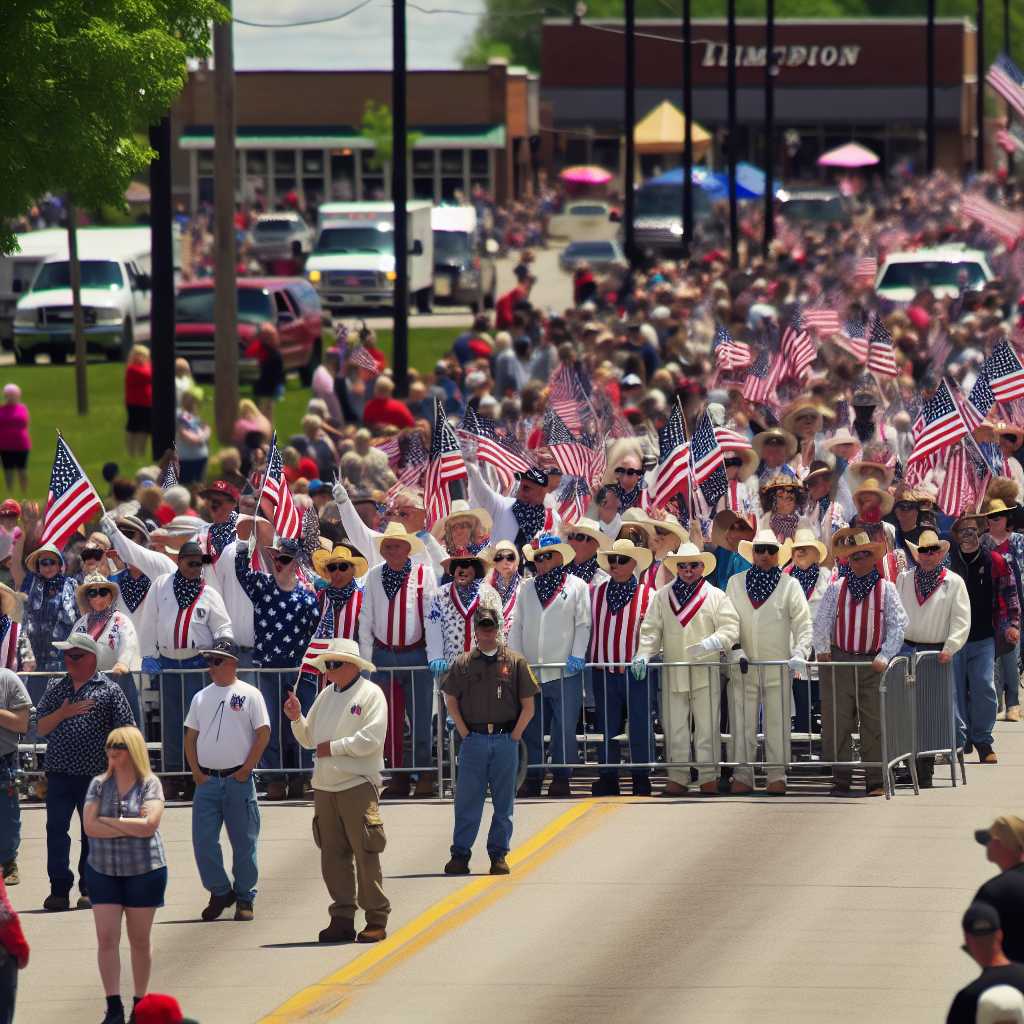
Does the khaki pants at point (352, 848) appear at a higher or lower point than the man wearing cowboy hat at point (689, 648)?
lower

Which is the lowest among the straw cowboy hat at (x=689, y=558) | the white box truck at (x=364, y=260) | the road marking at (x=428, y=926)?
the road marking at (x=428, y=926)

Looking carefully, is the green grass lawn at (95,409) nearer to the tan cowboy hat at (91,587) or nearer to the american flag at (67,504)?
the american flag at (67,504)

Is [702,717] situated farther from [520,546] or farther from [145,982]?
[145,982]

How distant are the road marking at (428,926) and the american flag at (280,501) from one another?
2915 millimetres

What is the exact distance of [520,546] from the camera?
65.2 ft

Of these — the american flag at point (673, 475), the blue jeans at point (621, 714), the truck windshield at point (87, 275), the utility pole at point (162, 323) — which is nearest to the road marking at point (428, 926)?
the blue jeans at point (621, 714)

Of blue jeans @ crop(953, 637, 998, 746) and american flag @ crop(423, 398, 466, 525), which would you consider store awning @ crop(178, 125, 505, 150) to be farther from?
blue jeans @ crop(953, 637, 998, 746)

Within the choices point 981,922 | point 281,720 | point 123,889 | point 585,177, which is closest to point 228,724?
point 123,889

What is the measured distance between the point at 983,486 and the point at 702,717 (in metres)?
5.82

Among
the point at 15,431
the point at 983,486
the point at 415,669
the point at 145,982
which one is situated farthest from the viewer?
the point at 15,431

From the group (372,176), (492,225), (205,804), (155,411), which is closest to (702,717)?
(205,804)

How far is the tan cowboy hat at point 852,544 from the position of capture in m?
17.3

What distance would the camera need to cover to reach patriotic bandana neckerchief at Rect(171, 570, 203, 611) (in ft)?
57.6

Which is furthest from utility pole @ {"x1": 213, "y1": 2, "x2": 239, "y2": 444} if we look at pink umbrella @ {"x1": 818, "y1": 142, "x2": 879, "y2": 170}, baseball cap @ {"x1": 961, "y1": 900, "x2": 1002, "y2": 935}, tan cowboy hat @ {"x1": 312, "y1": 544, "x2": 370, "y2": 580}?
pink umbrella @ {"x1": 818, "y1": 142, "x2": 879, "y2": 170}
